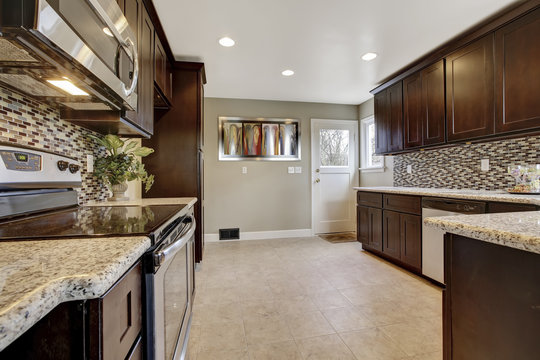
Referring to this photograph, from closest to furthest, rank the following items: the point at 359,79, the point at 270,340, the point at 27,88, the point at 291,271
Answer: the point at 27,88 < the point at 270,340 < the point at 291,271 < the point at 359,79

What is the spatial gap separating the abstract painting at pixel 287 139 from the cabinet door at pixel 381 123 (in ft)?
4.30

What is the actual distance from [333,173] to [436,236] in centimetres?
230

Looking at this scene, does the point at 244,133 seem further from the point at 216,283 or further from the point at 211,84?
the point at 216,283

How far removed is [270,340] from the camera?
158cm

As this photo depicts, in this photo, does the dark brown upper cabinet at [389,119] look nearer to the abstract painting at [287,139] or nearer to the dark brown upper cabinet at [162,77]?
the abstract painting at [287,139]

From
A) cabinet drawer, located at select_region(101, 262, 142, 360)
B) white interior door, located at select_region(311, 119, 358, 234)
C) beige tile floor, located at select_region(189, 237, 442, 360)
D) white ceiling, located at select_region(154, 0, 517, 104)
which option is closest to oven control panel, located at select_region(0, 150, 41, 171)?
cabinet drawer, located at select_region(101, 262, 142, 360)

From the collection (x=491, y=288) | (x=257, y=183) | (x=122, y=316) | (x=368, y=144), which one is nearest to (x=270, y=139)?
(x=257, y=183)

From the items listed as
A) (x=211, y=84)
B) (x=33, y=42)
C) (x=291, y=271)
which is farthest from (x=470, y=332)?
(x=211, y=84)

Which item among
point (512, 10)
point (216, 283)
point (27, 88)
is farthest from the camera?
point (216, 283)

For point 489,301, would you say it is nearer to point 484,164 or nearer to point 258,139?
point 484,164

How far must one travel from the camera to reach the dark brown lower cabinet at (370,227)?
3039 millimetres

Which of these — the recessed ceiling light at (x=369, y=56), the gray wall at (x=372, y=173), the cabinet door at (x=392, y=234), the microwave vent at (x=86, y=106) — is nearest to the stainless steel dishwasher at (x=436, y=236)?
the cabinet door at (x=392, y=234)

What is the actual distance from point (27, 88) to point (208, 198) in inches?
119

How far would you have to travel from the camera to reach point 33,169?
3.42 feet
